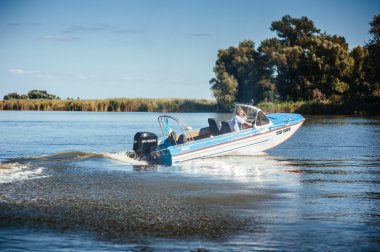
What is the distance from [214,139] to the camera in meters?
22.7

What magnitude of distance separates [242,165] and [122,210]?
9.07 metres

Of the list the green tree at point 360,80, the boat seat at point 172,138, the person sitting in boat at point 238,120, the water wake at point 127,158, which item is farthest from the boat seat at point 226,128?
the green tree at point 360,80

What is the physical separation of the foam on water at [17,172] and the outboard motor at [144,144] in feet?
11.1

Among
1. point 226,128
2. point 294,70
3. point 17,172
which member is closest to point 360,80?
point 294,70

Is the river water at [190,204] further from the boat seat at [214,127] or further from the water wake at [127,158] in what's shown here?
the boat seat at [214,127]

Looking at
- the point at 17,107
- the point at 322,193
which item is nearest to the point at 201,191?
the point at 322,193

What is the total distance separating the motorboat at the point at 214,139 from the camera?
21.4 m

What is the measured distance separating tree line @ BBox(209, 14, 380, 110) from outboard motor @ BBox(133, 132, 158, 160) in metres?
59.5

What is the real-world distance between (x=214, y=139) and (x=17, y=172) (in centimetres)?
718

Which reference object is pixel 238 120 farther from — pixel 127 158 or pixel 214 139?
pixel 127 158

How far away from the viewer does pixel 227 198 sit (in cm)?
1425

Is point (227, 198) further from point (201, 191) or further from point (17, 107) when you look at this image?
point (17, 107)

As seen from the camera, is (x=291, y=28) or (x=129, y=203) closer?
(x=129, y=203)

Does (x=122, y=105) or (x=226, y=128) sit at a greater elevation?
(x=122, y=105)
